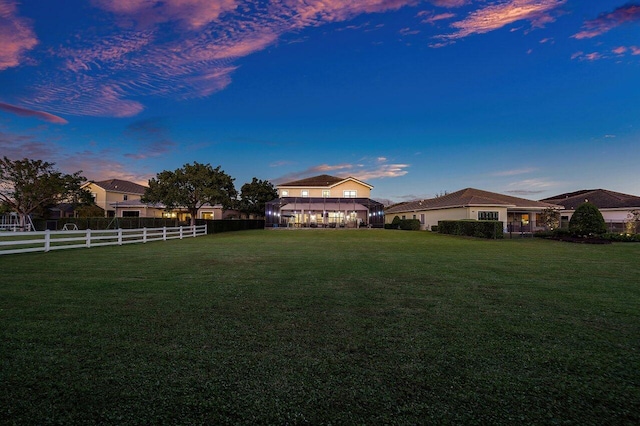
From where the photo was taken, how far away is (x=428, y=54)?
17359mm

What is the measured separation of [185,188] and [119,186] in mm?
22524

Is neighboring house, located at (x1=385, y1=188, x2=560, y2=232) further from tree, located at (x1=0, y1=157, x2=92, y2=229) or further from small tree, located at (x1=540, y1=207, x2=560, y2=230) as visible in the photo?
tree, located at (x1=0, y1=157, x2=92, y2=229)

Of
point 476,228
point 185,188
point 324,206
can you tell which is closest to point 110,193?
point 185,188

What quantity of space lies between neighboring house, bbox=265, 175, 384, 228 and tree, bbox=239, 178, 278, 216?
6.67 metres

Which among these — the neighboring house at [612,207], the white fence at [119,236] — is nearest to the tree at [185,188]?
the white fence at [119,236]

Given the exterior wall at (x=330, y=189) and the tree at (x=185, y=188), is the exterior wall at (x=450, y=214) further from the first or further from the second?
the tree at (x=185, y=188)

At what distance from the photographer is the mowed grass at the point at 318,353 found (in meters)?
2.28

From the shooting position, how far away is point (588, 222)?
18828 millimetres

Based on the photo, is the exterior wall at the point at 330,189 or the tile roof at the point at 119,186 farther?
the exterior wall at the point at 330,189

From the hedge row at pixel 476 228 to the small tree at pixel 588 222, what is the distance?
413 cm

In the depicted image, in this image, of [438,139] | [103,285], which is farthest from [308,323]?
[438,139]

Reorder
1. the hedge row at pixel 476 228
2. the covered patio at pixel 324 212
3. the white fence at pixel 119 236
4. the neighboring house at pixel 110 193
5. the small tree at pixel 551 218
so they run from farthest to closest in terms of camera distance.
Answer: the neighboring house at pixel 110 193, the covered patio at pixel 324 212, the small tree at pixel 551 218, the hedge row at pixel 476 228, the white fence at pixel 119 236

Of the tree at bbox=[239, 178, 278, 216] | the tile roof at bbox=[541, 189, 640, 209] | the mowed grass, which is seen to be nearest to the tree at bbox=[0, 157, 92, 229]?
the tree at bbox=[239, 178, 278, 216]

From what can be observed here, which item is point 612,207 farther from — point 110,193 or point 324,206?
point 110,193
